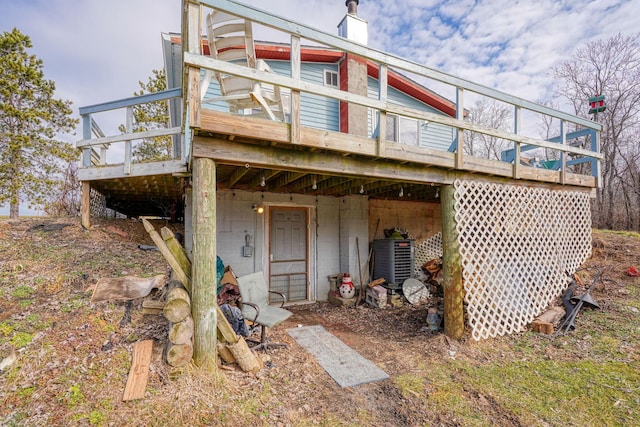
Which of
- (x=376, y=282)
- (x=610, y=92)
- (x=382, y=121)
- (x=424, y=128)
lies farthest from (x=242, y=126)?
(x=610, y=92)

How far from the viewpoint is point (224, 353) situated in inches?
117

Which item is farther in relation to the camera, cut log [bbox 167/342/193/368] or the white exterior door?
the white exterior door

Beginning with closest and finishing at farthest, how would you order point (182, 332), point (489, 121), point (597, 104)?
1. point (182, 332)
2. point (597, 104)
3. point (489, 121)

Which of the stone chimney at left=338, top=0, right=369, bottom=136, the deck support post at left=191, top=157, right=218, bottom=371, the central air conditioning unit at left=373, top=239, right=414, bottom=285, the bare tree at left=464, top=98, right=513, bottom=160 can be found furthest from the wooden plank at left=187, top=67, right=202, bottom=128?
the bare tree at left=464, top=98, right=513, bottom=160

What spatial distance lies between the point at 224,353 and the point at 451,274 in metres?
3.06

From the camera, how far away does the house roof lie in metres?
6.41

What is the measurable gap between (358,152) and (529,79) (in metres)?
14.8

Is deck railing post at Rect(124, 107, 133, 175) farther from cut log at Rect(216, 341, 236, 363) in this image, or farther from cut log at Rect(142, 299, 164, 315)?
cut log at Rect(216, 341, 236, 363)

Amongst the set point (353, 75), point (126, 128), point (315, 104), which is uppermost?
point (353, 75)

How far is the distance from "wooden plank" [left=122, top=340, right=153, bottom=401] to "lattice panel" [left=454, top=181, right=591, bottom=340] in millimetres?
3810

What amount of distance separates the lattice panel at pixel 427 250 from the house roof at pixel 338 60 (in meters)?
3.91

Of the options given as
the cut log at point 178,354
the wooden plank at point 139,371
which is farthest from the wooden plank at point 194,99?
the wooden plank at point 139,371

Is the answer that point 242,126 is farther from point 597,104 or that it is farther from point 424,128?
point 597,104

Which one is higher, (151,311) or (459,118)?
(459,118)
